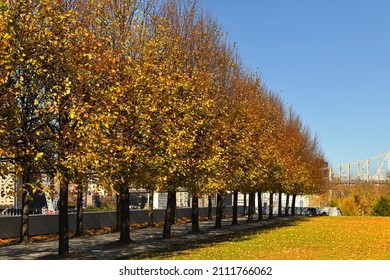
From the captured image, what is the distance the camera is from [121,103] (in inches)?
922

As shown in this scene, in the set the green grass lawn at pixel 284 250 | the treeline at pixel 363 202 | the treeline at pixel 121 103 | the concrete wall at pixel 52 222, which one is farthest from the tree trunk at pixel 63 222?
the treeline at pixel 363 202

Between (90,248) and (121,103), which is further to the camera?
(90,248)

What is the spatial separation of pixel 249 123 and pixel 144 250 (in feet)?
48.2

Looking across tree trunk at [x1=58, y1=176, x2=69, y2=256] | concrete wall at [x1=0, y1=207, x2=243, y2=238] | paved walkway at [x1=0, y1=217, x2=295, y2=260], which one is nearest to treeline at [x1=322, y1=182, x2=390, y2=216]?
concrete wall at [x1=0, y1=207, x2=243, y2=238]

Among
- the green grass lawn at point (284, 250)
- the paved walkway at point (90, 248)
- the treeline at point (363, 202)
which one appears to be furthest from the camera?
the treeline at point (363, 202)

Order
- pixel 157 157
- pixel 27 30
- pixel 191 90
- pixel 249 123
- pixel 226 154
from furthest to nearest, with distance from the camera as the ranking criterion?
pixel 249 123 → pixel 226 154 → pixel 191 90 → pixel 157 157 → pixel 27 30

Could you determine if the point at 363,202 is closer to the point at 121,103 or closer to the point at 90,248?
the point at 90,248

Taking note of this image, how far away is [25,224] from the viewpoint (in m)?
31.6

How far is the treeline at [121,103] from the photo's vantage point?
17.3 m

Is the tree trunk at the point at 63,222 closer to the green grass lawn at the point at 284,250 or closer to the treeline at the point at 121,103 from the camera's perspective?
the treeline at the point at 121,103

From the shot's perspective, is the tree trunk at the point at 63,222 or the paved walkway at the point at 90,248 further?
the paved walkway at the point at 90,248

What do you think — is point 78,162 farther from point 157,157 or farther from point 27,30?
point 157,157

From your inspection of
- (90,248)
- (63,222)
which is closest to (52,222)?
(90,248)

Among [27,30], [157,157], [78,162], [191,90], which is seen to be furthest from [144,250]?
[27,30]
